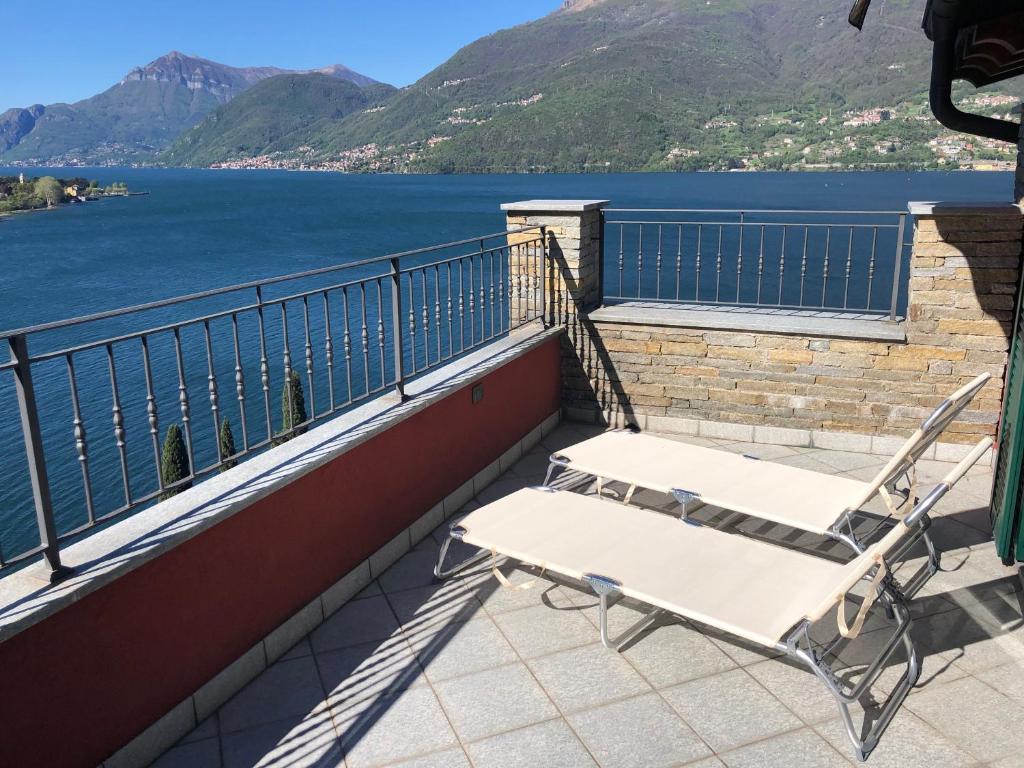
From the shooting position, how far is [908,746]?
2742mm

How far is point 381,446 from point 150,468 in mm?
17681

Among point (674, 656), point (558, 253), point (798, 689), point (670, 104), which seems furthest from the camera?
point (670, 104)

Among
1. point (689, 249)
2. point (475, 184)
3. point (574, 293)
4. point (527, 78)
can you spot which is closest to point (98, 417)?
point (574, 293)

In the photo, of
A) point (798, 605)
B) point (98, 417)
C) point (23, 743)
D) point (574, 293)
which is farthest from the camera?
point (98, 417)

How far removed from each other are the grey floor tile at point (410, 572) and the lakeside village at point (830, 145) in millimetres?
74439

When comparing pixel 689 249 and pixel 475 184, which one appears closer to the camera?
pixel 689 249

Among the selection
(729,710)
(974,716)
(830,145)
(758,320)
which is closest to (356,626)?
(729,710)

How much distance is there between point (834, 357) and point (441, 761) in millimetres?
3986

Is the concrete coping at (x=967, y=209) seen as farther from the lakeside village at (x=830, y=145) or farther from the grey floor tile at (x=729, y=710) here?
the lakeside village at (x=830, y=145)

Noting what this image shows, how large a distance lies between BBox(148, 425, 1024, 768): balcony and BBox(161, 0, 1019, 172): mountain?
271 feet

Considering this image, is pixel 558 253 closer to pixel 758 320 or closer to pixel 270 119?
pixel 758 320

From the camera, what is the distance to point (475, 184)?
295 feet

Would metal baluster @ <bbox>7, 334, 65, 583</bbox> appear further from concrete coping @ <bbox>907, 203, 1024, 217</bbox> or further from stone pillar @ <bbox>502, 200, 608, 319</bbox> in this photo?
concrete coping @ <bbox>907, 203, 1024, 217</bbox>

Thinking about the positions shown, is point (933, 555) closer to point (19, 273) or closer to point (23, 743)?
point (23, 743)
